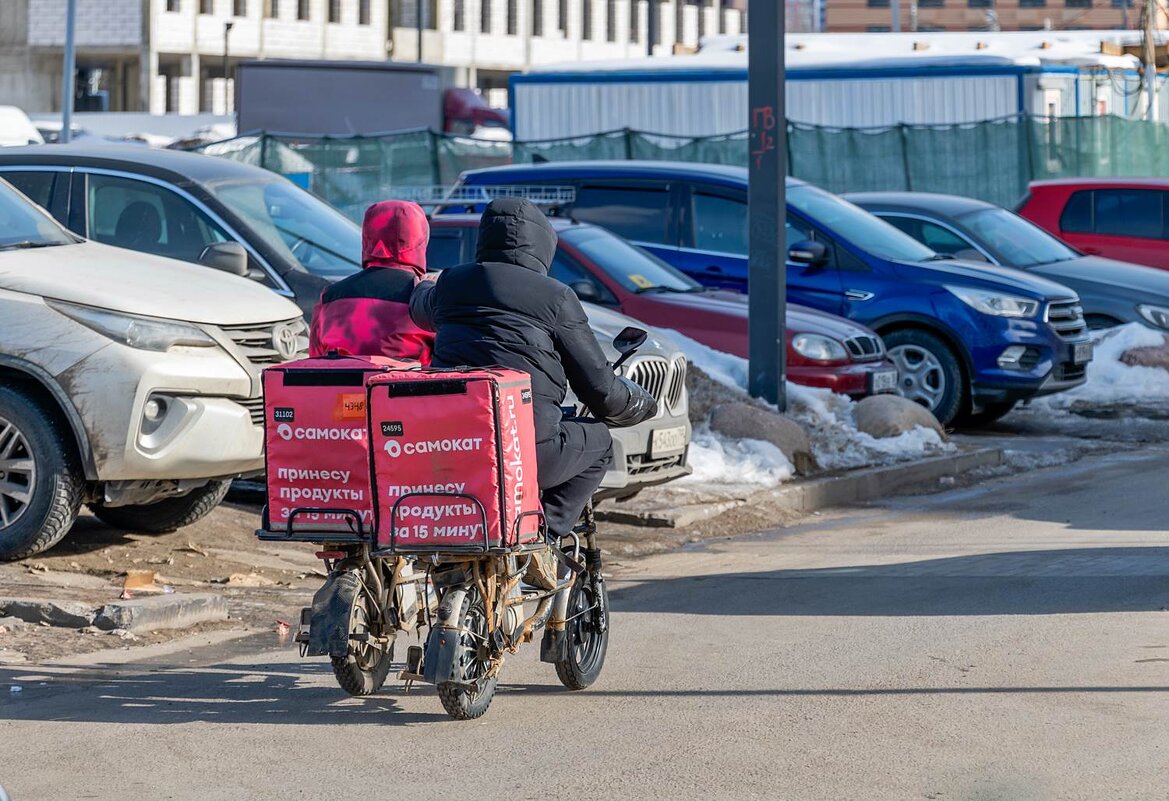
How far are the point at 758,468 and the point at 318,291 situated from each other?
3058mm

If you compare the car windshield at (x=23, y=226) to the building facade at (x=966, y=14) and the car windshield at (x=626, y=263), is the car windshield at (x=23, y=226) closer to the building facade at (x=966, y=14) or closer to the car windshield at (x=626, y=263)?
the car windshield at (x=626, y=263)

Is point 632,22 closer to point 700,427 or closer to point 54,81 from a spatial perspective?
point 54,81

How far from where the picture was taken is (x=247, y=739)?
565cm

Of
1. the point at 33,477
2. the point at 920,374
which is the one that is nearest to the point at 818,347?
the point at 920,374

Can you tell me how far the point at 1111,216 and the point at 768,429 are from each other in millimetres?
8661

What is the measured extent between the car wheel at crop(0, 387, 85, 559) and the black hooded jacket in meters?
2.65

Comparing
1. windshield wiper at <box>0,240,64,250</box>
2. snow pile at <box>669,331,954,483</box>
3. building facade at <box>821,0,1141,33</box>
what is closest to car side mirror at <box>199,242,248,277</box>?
windshield wiper at <box>0,240,64,250</box>

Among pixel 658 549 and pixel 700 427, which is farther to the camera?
pixel 700 427

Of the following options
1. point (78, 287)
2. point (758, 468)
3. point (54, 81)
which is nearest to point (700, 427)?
point (758, 468)

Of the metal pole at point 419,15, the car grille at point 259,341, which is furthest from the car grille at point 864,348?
the metal pole at point 419,15

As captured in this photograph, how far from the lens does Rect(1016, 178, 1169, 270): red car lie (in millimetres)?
18734

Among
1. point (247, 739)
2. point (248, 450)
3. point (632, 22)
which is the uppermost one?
point (632, 22)

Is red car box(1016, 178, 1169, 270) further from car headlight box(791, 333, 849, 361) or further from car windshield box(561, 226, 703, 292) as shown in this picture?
car windshield box(561, 226, 703, 292)

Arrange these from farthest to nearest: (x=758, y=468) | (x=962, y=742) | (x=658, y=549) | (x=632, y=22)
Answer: (x=632, y=22)
(x=758, y=468)
(x=658, y=549)
(x=962, y=742)
